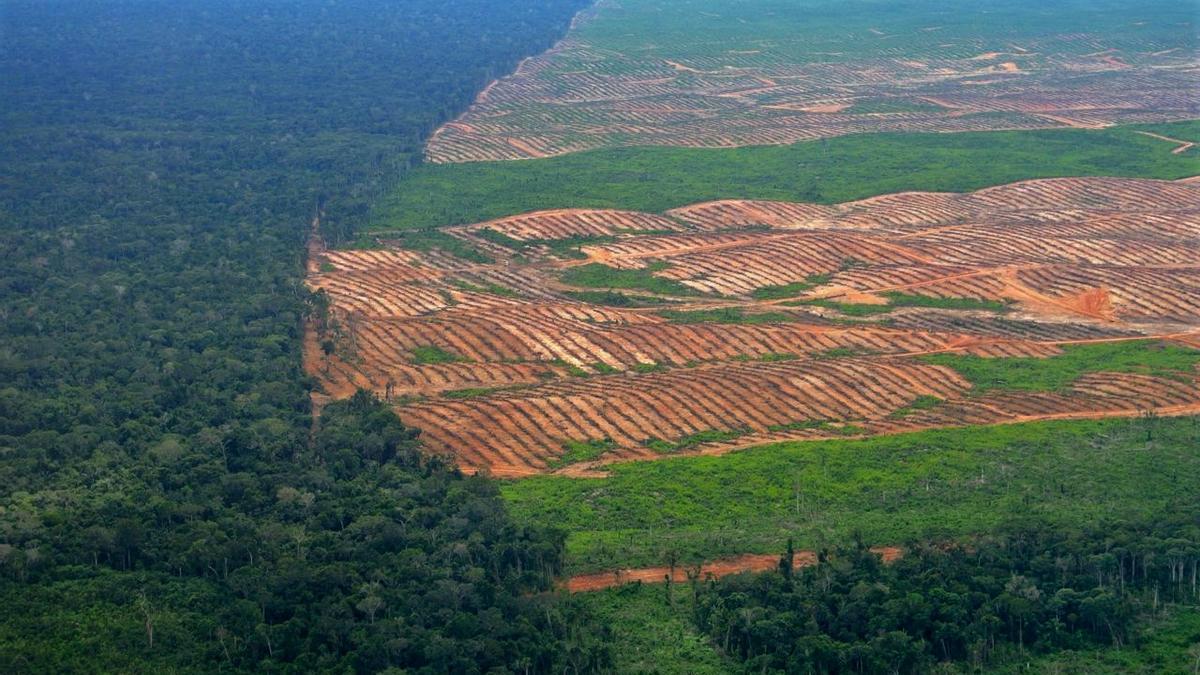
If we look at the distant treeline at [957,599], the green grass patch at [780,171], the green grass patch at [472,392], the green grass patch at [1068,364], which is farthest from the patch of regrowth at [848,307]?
the distant treeline at [957,599]

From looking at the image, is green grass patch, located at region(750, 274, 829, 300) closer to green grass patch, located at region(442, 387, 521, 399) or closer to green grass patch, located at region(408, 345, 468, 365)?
green grass patch, located at region(408, 345, 468, 365)

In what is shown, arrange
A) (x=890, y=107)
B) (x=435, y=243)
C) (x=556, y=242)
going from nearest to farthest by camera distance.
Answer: (x=556, y=242) < (x=435, y=243) < (x=890, y=107)

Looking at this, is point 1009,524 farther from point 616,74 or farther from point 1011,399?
point 616,74

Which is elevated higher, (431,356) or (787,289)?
(787,289)

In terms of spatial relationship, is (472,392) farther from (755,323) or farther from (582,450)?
(755,323)

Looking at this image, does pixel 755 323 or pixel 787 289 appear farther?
pixel 787 289

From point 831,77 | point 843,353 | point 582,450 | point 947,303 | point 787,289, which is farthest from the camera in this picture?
point 831,77

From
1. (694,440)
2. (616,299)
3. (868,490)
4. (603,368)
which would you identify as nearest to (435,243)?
(616,299)
